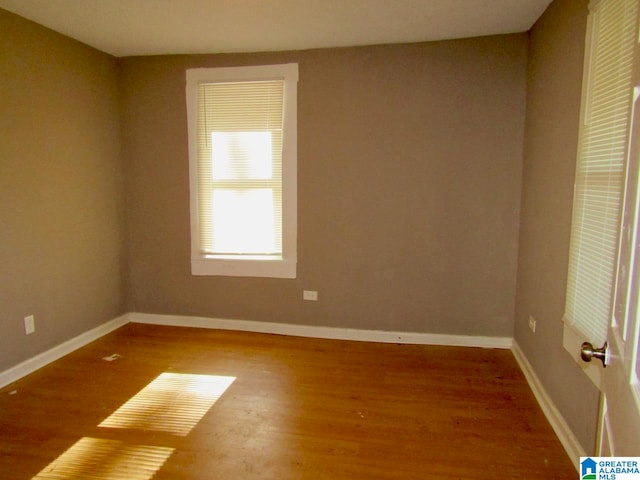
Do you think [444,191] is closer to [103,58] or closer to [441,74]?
[441,74]

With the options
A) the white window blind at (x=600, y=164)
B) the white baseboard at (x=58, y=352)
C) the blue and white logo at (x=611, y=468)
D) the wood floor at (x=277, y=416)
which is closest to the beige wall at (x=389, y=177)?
the wood floor at (x=277, y=416)

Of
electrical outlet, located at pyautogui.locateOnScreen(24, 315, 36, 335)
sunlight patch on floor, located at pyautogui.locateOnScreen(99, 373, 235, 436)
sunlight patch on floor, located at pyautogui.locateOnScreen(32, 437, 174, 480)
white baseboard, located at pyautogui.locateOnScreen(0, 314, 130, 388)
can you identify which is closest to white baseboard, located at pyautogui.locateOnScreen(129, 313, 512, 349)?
white baseboard, located at pyautogui.locateOnScreen(0, 314, 130, 388)

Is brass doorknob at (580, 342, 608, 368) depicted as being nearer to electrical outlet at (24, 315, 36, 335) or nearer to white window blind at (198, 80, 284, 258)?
white window blind at (198, 80, 284, 258)

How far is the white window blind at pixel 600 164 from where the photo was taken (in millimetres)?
1627

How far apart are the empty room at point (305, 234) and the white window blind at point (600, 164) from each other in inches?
0.6

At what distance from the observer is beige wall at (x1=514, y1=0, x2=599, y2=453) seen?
6.92ft

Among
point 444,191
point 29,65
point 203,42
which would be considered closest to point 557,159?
point 444,191

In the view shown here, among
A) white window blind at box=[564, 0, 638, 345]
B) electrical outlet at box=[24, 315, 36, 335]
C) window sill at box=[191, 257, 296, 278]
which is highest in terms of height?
white window blind at box=[564, 0, 638, 345]

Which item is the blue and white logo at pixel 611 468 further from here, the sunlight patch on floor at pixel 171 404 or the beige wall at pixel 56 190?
the beige wall at pixel 56 190

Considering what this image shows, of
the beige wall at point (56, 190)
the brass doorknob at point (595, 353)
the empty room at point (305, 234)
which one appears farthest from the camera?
the beige wall at point (56, 190)

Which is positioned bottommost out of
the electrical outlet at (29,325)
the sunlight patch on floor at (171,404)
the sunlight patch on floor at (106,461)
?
the sunlight patch on floor at (106,461)

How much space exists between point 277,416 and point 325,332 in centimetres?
130

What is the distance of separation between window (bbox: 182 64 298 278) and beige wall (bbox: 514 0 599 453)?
1897 mm

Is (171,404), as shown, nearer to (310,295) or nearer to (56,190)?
(310,295)
